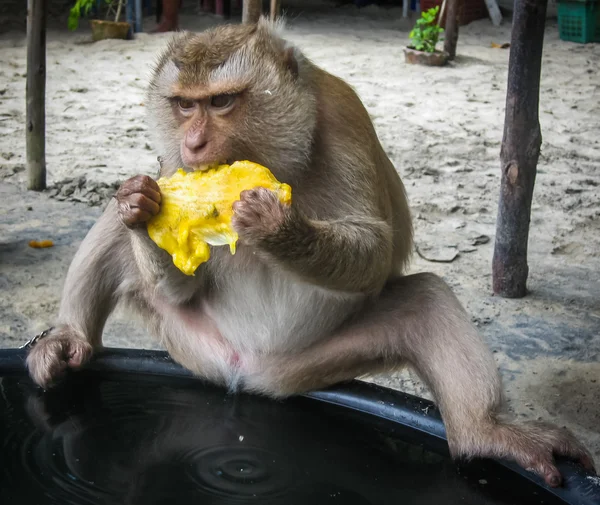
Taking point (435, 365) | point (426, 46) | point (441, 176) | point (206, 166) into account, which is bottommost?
point (441, 176)

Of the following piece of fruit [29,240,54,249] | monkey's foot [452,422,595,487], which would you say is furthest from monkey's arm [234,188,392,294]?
piece of fruit [29,240,54,249]

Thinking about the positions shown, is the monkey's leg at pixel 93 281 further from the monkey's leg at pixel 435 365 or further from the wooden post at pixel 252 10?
the wooden post at pixel 252 10

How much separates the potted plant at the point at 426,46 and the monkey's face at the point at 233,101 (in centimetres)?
911

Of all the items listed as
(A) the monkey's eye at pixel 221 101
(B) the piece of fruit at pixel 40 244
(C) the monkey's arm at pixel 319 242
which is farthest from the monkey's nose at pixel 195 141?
(B) the piece of fruit at pixel 40 244

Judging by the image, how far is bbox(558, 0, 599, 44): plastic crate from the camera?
1302cm

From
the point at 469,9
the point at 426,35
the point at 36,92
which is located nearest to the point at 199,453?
the point at 36,92

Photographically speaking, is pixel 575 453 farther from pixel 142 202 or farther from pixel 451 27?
pixel 451 27

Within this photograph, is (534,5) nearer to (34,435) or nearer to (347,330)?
(347,330)

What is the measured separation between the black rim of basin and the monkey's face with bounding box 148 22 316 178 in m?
0.75

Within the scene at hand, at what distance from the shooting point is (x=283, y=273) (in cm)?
295

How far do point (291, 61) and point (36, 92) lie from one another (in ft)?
14.6

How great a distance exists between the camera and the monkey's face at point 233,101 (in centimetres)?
281

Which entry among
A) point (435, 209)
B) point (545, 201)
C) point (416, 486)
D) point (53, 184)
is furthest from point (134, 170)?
point (416, 486)

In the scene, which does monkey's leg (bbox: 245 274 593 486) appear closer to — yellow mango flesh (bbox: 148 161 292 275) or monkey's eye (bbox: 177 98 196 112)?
yellow mango flesh (bbox: 148 161 292 275)
